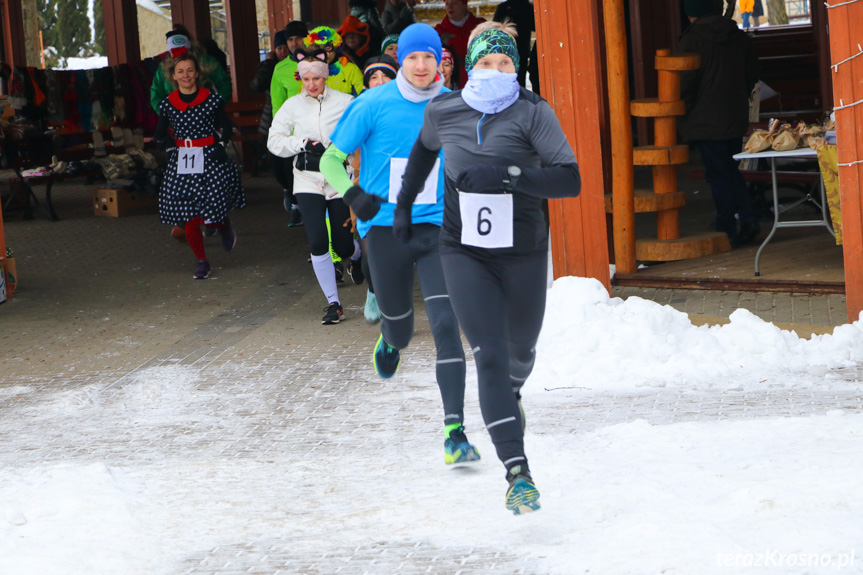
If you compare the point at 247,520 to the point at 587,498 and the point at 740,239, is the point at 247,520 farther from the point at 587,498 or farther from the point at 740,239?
the point at 740,239

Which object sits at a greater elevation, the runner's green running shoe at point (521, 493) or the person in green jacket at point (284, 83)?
Result: the person in green jacket at point (284, 83)

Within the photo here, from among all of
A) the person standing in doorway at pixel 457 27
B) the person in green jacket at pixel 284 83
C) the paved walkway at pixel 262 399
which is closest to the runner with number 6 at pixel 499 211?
the paved walkway at pixel 262 399

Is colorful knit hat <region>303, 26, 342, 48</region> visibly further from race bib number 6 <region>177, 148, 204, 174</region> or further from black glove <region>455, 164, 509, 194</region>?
black glove <region>455, 164, 509, 194</region>

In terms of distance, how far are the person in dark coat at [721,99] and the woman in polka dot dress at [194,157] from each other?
12.8ft

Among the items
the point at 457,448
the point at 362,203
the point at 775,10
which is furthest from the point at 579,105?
the point at 775,10

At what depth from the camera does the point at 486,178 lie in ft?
14.0

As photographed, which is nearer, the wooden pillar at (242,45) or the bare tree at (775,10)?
the wooden pillar at (242,45)

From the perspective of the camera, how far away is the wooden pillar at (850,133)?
700cm

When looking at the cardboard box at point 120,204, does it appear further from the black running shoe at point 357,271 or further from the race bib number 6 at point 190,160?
the black running shoe at point 357,271

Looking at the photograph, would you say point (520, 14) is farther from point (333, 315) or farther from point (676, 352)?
point (676, 352)

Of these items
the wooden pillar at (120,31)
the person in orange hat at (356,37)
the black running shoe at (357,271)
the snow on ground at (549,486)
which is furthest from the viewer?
the wooden pillar at (120,31)

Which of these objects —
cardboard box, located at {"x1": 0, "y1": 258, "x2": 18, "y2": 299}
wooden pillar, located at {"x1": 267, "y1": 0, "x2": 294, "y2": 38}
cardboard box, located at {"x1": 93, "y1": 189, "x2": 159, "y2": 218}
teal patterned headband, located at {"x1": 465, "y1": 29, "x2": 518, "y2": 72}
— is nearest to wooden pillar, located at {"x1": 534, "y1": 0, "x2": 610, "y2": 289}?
teal patterned headband, located at {"x1": 465, "y1": 29, "x2": 518, "y2": 72}

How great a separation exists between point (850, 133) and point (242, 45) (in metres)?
14.2

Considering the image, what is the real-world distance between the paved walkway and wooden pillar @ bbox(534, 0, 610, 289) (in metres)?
0.58
